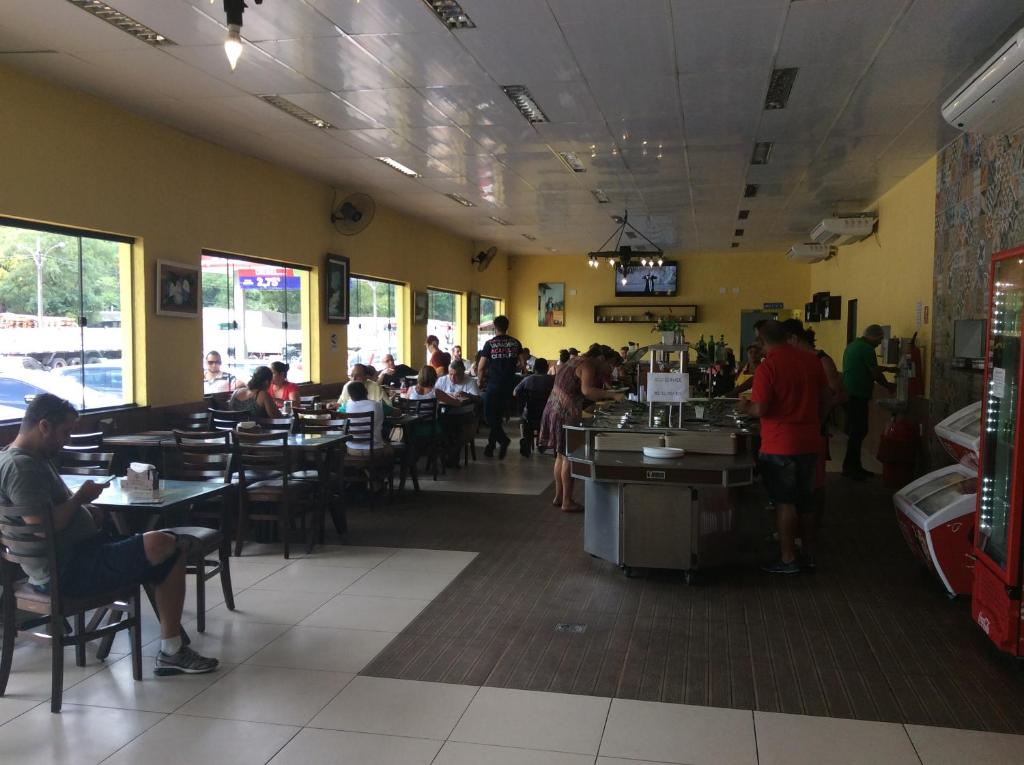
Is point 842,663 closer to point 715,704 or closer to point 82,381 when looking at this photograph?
point 715,704

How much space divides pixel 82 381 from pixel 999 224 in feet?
22.8

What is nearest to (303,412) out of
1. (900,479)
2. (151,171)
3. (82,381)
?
(82,381)

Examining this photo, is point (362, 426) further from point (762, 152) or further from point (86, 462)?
point (762, 152)

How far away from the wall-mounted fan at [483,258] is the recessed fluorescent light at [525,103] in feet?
29.6

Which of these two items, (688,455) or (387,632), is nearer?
(387,632)

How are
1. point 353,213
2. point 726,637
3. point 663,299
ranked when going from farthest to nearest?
point 663,299 → point 353,213 → point 726,637

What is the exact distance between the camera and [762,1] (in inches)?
166

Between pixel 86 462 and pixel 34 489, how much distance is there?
130 cm

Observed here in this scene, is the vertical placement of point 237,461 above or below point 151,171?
below

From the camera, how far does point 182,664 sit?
11.3ft

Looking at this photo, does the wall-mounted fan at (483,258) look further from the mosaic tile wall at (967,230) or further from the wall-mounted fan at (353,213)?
the mosaic tile wall at (967,230)

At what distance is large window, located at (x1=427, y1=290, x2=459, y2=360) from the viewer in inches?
552

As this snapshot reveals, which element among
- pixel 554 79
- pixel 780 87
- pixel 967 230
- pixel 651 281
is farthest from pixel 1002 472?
pixel 651 281

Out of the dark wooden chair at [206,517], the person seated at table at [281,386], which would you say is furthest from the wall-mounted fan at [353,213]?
the dark wooden chair at [206,517]
